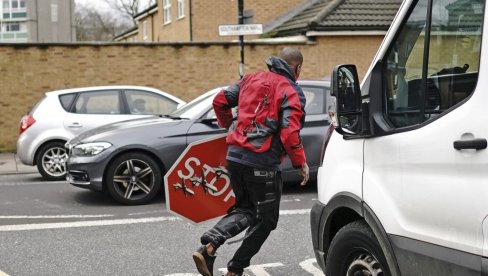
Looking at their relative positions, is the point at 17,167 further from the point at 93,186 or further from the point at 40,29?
the point at 40,29

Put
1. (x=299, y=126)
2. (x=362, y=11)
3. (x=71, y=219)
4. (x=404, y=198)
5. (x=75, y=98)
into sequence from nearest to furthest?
1. (x=404, y=198)
2. (x=299, y=126)
3. (x=71, y=219)
4. (x=75, y=98)
5. (x=362, y=11)

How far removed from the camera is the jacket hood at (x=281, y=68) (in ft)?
14.4

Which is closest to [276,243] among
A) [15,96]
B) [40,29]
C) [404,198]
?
[404,198]

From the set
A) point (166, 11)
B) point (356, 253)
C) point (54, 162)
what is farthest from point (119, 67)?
point (166, 11)

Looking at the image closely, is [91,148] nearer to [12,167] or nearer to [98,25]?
[12,167]

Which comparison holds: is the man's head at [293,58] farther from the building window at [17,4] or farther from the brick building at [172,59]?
the building window at [17,4]

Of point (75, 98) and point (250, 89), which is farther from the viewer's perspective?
point (75, 98)

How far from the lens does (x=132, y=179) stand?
7.80 metres

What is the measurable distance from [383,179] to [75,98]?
8.34 meters

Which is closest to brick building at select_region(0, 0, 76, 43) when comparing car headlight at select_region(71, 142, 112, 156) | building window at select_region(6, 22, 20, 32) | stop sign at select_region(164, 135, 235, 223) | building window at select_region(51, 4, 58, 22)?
building window at select_region(51, 4, 58, 22)

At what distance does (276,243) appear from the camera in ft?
19.4

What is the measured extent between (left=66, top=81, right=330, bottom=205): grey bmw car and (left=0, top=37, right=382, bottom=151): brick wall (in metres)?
7.19

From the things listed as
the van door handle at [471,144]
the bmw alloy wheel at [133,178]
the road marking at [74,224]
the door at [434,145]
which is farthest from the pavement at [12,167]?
the van door handle at [471,144]

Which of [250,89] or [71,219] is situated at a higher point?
[250,89]
